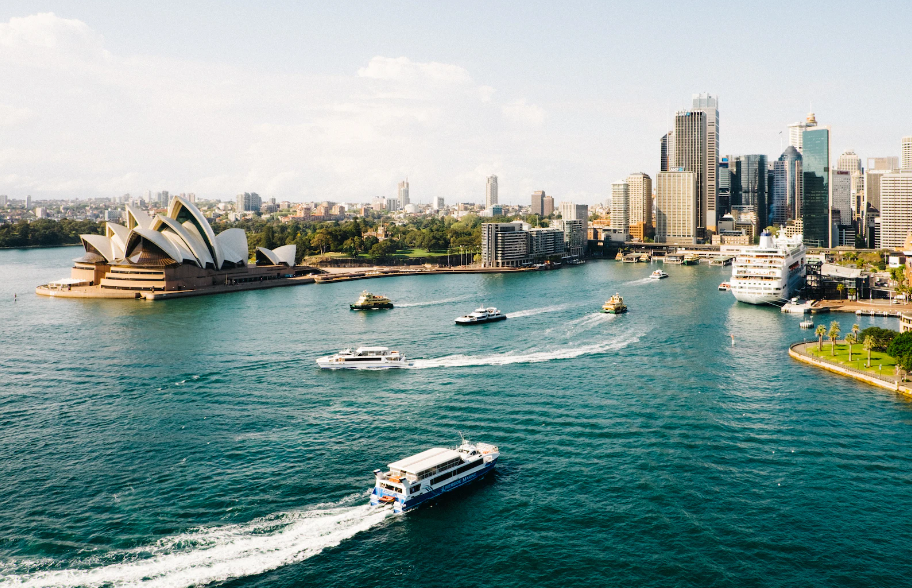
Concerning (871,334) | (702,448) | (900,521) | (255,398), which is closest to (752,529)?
(900,521)

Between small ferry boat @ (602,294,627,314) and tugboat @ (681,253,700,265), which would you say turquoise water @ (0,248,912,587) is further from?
tugboat @ (681,253,700,265)

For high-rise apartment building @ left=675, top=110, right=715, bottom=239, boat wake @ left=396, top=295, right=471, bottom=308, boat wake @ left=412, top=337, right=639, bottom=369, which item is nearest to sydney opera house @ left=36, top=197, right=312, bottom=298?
boat wake @ left=396, top=295, right=471, bottom=308

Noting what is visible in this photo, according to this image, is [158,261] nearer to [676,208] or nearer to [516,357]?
[516,357]

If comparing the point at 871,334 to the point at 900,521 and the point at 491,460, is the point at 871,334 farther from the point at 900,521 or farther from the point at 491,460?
the point at 491,460

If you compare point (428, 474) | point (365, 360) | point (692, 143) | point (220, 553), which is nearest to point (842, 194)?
point (692, 143)

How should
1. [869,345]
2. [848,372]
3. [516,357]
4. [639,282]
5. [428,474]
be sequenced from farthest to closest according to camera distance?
[639,282] → [516,357] → [869,345] → [848,372] → [428,474]

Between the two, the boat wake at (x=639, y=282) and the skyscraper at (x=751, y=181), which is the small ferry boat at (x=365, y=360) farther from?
the skyscraper at (x=751, y=181)
